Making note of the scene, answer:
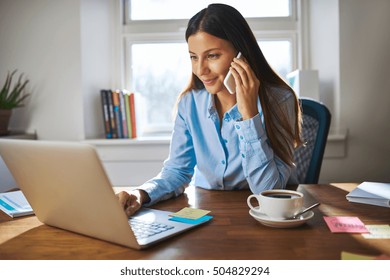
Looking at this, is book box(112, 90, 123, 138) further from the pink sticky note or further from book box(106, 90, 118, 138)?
the pink sticky note

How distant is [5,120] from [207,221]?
1.61 meters

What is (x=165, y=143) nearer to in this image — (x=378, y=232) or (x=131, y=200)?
(x=131, y=200)

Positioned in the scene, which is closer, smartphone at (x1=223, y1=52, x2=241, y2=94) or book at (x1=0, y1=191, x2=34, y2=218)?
book at (x1=0, y1=191, x2=34, y2=218)

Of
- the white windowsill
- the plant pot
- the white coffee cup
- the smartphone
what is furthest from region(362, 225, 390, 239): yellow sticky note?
the plant pot

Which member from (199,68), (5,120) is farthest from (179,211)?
(5,120)

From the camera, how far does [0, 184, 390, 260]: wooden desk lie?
64cm

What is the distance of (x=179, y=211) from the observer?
0.89 meters

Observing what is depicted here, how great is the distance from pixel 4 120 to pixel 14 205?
122 cm

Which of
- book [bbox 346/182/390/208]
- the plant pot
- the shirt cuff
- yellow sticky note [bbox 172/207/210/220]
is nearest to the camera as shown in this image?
yellow sticky note [bbox 172/207/210/220]

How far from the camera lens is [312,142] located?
1.41 meters

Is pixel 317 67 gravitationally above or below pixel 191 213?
above

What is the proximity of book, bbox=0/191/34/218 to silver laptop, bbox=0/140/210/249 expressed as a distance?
0.11 m

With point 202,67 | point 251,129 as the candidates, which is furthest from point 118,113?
point 251,129
